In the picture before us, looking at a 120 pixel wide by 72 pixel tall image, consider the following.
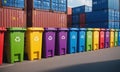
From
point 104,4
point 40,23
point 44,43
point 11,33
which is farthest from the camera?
point 104,4

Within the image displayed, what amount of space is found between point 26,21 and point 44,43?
305 cm

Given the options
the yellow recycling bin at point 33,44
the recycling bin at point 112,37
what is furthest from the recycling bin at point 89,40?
the yellow recycling bin at point 33,44

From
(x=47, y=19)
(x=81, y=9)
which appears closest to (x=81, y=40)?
(x=47, y=19)

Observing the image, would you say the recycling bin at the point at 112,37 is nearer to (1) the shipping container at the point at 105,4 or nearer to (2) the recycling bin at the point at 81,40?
(2) the recycling bin at the point at 81,40

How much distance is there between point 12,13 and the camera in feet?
40.6

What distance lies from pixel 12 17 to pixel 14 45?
129 inches

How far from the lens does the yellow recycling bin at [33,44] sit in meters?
10.2

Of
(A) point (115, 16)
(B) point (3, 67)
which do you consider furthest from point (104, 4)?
(B) point (3, 67)

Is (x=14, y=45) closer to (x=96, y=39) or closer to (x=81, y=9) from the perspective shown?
(x=96, y=39)

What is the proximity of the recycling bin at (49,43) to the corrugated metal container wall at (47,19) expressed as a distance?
2.44 metres

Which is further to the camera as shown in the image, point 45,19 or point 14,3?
point 45,19

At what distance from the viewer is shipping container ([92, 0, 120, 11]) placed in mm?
21542

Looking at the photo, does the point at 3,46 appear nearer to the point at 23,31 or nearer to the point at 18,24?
the point at 23,31

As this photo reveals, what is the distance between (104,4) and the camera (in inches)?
858
